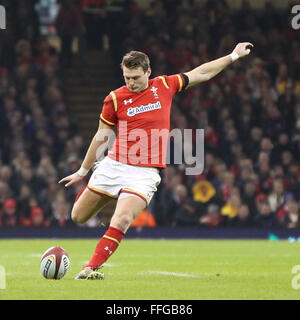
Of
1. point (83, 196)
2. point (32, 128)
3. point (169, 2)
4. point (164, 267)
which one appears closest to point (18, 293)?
point (83, 196)

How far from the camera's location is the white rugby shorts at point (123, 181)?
9.66 metres

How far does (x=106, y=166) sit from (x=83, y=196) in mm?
411

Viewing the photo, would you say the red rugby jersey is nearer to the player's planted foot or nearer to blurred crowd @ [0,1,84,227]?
the player's planted foot

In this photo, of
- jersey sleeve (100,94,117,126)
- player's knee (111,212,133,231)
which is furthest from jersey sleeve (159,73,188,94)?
player's knee (111,212,133,231)

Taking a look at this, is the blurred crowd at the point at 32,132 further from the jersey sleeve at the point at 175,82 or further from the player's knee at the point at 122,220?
the player's knee at the point at 122,220

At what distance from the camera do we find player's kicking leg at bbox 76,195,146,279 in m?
9.31

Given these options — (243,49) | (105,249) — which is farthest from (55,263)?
(243,49)

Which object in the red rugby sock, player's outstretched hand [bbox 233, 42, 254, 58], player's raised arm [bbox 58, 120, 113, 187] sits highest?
player's outstretched hand [bbox 233, 42, 254, 58]

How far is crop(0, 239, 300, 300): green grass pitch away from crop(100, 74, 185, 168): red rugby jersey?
4.30 feet

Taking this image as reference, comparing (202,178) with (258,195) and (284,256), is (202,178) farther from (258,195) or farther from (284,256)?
(284,256)

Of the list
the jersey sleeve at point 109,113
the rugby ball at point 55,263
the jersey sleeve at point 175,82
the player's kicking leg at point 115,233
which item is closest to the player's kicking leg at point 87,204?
the player's kicking leg at point 115,233

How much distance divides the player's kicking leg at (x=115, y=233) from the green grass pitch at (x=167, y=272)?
0.21 meters

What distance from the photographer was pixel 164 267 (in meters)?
11.5

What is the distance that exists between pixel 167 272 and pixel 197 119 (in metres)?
11.0
